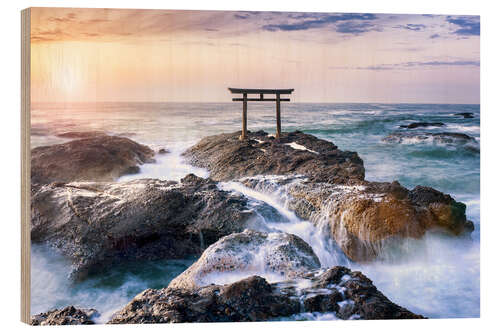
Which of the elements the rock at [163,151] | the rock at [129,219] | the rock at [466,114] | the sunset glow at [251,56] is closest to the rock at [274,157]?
the rock at [163,151]

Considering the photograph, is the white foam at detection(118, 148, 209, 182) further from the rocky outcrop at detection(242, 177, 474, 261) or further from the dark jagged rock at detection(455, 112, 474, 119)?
the dark jagged rock at detection(455, 112, 474, 119)

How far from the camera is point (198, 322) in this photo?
18.1 ft

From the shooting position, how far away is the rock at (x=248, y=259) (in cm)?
586

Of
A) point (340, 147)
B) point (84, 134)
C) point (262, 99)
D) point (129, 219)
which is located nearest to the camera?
point (129, 219)

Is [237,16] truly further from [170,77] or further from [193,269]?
[193,269]

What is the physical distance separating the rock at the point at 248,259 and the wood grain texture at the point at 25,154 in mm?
1788

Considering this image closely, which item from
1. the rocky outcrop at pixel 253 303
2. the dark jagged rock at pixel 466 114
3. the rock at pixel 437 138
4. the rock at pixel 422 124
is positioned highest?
the dark jagged rock at pixel 466 114

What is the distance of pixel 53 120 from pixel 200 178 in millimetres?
2044

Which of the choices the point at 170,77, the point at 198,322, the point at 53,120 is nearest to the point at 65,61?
the point at 53,120

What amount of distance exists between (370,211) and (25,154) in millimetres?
4455

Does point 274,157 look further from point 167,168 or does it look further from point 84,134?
point 84,134

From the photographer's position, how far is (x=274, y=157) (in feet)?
22.4

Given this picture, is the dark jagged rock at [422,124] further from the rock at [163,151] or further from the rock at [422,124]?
the rock at [163,151]

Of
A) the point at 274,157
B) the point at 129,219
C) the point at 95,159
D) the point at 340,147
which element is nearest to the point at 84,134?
the point at 95,159
